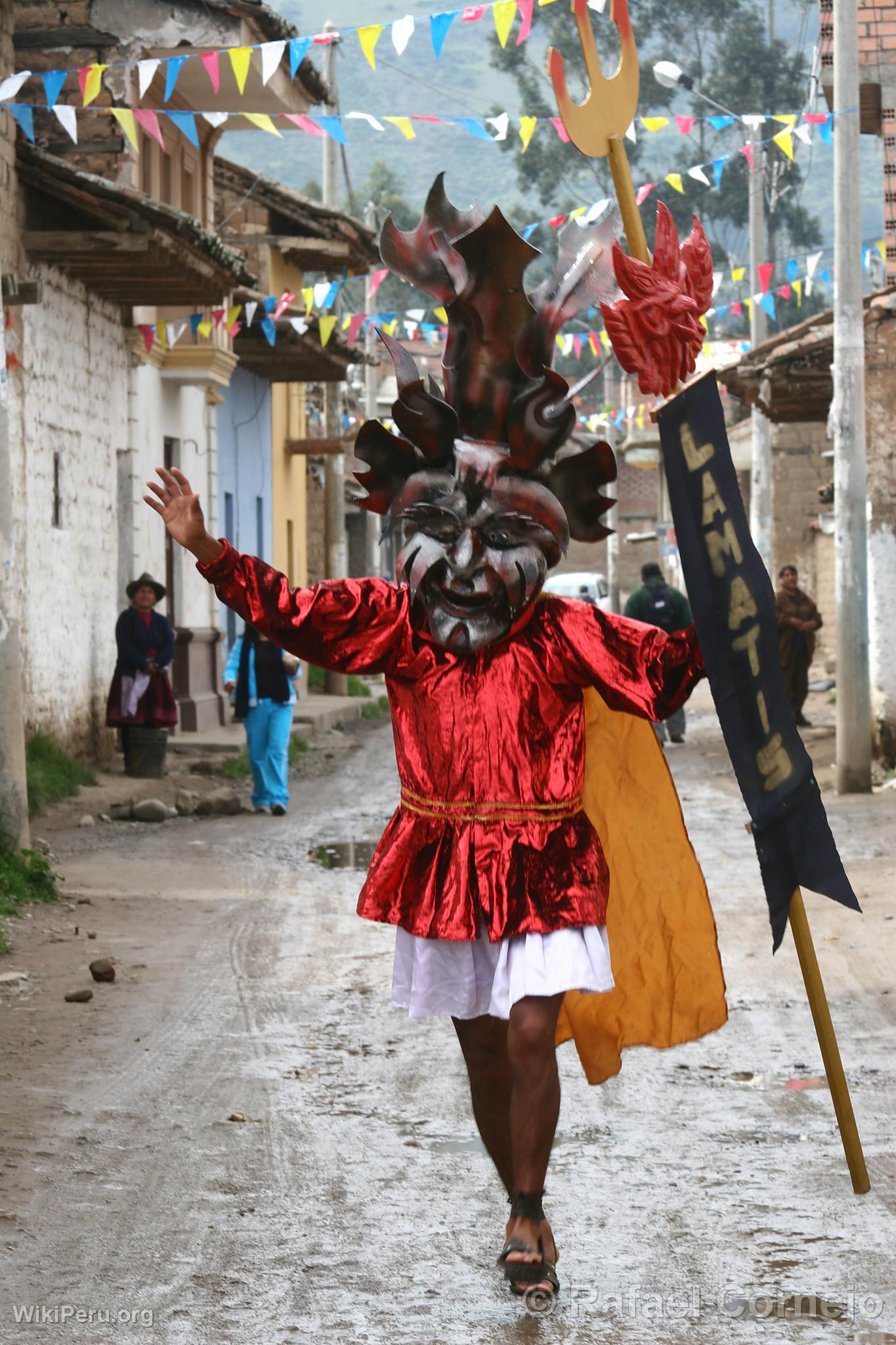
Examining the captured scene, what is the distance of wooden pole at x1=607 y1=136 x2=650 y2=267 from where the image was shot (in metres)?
3.87

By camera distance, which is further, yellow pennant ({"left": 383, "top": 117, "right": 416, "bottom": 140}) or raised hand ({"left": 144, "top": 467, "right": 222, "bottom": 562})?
yellow pennant ({"left": 383, "top": 117, "right": 416, "bottom": 140})

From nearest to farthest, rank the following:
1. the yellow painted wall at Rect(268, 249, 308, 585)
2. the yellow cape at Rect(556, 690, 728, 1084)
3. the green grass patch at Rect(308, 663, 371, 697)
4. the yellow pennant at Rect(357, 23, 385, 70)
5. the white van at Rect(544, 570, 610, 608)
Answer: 1. the yellow cape at Rect(556, 690, 728, 1084)
2. the yellow pennant at Rect(357, 23, 385, 70)
3. the yellow painted wall at Rect(268, 249, 308, 585)
4. the green grass patch at Rect(308, 663, 371, 697)
5. the white van at Rect(544, 570, 610, 608)

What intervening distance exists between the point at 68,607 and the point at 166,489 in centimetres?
1154

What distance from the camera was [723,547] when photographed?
13.0 feet

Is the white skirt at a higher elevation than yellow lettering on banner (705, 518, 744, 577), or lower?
lower

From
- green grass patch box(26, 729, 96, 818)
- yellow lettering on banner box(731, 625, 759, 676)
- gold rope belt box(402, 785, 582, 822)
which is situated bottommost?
green grass patch box(26, 729, 96, 818)

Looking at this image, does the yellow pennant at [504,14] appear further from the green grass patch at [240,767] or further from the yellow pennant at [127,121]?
the green grass patch at [240,767]

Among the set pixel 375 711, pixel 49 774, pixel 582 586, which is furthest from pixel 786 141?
pixel 582 586

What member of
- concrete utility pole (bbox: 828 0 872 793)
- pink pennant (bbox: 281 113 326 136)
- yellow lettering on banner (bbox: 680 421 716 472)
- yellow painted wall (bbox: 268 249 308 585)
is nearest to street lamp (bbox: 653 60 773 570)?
yellow painted wall (bbox: 268 249 308 585)

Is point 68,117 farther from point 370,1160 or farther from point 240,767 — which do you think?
point 370,1160

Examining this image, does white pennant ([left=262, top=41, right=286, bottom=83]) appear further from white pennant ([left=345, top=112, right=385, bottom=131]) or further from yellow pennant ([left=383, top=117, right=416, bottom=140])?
yellow pennant ([left=383, top=117, right=416, bottom=140])

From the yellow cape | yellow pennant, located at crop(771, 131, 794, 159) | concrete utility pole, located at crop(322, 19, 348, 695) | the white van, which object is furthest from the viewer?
the white van

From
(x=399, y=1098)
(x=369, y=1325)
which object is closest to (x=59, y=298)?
(x=399, y=1098)

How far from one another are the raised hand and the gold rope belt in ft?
2.57
